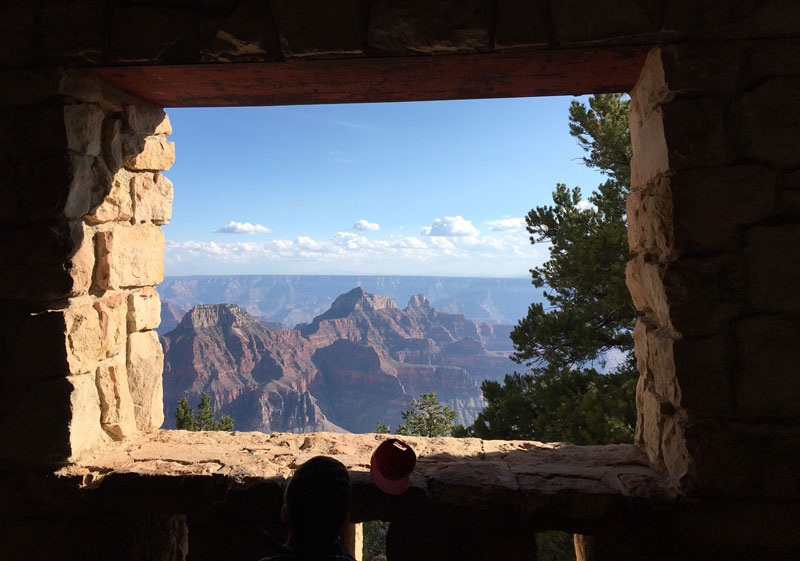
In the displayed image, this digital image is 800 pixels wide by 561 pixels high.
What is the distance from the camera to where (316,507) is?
115 cm

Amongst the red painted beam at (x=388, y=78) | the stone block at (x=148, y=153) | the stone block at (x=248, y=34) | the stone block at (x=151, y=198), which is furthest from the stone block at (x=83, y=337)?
the stone block at (x=248, y=34)

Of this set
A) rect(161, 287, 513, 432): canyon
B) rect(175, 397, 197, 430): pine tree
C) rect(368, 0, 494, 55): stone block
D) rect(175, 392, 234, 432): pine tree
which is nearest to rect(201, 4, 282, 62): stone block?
rect(368, 0, 494, 55): stone block

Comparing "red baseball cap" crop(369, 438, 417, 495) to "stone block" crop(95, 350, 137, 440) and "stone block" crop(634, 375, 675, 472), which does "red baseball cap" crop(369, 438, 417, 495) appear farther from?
"stone block" crop(95, 350, 137, 440)

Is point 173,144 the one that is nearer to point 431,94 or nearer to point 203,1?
point 203,1

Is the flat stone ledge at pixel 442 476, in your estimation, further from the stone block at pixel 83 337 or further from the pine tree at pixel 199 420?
the pine tree at pixel 199 420

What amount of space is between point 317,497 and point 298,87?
1480 mm

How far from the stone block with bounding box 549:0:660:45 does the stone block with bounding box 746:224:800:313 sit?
72 centimetres

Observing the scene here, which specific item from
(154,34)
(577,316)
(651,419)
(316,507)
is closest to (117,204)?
(154,34)

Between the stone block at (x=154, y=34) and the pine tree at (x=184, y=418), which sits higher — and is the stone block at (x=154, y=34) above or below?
above

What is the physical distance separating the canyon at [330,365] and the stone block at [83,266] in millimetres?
51279

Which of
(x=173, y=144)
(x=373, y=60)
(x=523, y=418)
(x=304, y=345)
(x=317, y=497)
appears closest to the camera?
(x=317, y=497)

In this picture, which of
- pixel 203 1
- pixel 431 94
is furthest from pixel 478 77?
pixel 203 1

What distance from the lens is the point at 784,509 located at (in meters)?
1.50

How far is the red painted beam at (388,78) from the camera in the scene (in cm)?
→ 165
